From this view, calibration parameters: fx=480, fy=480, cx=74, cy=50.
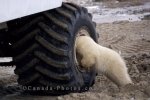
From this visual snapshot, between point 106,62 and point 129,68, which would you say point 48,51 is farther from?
point 129,68

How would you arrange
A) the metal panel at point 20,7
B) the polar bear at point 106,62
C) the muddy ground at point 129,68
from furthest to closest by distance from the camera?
the polar bear at point 106,62 → the muddy ground at point 129,68 → the metal panel at point 20,7

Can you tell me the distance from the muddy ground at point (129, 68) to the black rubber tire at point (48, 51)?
0.93 ft

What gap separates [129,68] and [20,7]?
3919mm

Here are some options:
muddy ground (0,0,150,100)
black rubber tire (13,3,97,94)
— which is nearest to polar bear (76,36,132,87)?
muddy ground (0,0,150,100)

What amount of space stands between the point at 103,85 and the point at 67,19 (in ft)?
5.63

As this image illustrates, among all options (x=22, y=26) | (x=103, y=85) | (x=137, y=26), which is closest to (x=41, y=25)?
(x=22, y=26)

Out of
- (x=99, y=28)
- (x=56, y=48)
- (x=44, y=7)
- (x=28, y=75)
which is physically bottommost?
(x=99, y=28)

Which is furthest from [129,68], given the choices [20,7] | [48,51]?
[20,7]

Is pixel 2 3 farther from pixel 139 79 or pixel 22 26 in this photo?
pixel 139 79

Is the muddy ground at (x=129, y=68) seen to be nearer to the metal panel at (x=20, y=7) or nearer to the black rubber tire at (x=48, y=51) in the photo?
the black rubber tire at (x=48, y=51)

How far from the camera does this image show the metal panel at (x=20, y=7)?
15.3ft

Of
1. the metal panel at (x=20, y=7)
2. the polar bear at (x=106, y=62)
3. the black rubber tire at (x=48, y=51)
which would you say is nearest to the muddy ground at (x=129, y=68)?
the polar bear at (x=106, y=62)

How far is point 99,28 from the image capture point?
15.6 metres

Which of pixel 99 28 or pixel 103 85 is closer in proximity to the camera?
pixel 103 85
